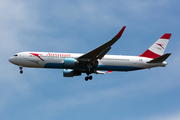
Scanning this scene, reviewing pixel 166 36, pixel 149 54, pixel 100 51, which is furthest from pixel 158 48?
pixel 100 51

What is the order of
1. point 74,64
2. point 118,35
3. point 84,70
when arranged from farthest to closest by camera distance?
1. point 84,70
2. point 74,64
3. point 118,35

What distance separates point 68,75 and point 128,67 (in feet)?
31.9

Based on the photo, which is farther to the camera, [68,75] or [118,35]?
[68,75]

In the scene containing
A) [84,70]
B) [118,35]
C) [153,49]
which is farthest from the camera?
[153,49]

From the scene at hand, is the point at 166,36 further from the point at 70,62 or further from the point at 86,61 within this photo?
the point at 70,62

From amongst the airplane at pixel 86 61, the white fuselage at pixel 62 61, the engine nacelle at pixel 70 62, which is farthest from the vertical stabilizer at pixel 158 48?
the engine nacelle at pixel 70 62

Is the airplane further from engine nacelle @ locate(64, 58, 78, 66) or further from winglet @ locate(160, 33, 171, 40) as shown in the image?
winglet @ locate(160, 33, 171, 40)

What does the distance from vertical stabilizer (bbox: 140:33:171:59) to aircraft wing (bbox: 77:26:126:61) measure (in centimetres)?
932

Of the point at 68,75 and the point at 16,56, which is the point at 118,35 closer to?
the point at 68,75

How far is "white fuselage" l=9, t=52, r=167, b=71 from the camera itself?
42756 mm

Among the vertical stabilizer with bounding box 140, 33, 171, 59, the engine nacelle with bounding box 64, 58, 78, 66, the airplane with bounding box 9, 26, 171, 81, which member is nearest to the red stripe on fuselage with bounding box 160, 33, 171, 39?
the vertical stabilizer with bounding box 140, 33, 171, 59

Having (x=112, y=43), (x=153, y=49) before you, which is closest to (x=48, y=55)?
(x=112, y=43)

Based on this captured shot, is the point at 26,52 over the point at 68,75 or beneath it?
over

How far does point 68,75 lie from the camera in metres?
46.3
